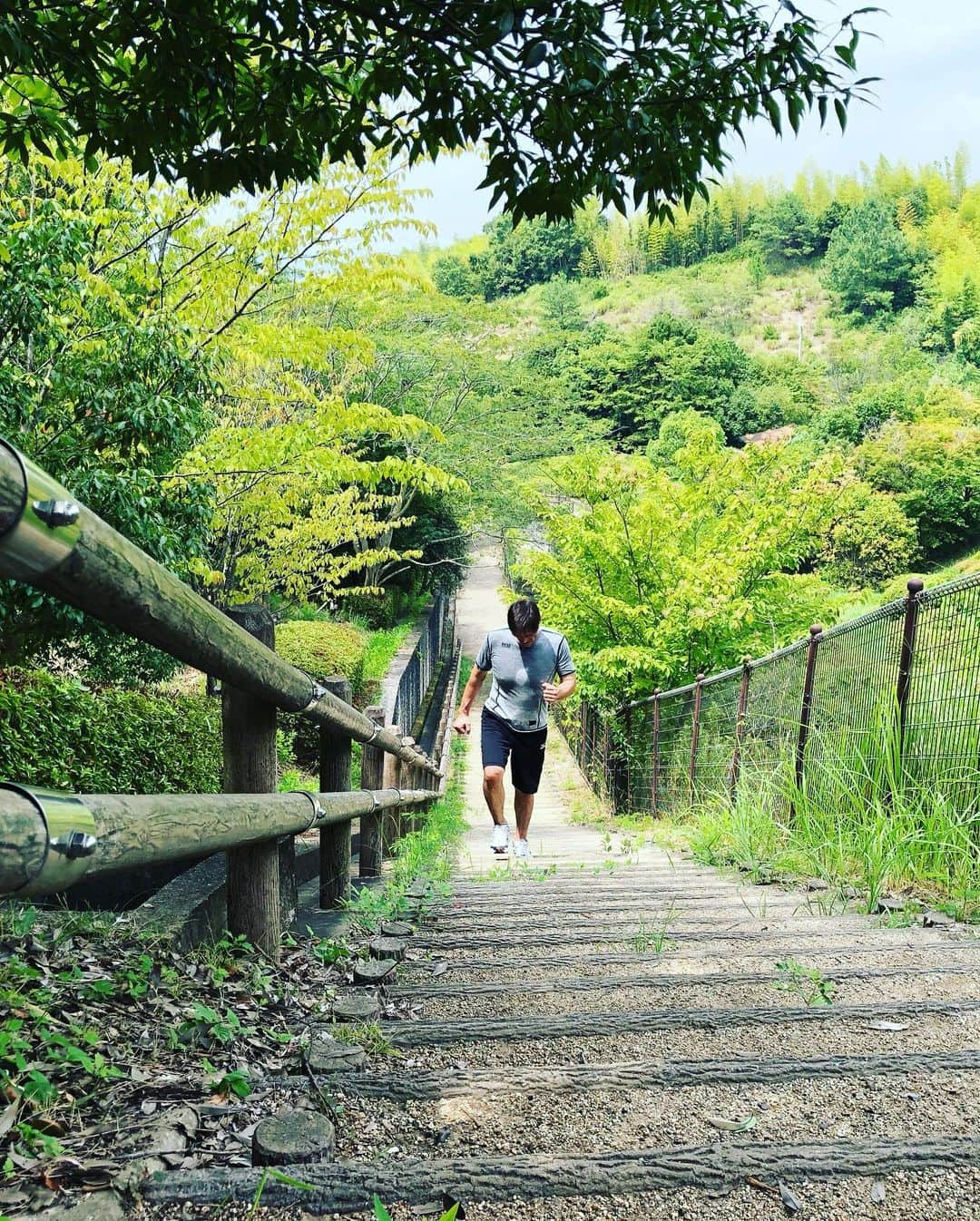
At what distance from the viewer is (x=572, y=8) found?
344cm

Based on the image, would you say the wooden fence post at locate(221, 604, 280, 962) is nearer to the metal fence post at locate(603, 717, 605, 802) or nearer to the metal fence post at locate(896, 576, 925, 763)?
the metal fence post at locate(896, 576, 925, 763)

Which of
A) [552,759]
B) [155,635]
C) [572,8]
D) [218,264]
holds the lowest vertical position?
[552,759]

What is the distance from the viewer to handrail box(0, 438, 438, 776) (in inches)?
47.7

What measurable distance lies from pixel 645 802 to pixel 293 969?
11.4 m

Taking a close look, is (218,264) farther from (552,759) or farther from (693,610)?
(552,759)

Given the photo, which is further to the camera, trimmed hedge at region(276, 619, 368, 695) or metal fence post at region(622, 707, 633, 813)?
metal fence post at region(622, 707, 633, 813)

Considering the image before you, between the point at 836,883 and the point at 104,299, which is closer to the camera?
the point at 836,883

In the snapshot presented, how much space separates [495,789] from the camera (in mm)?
6945

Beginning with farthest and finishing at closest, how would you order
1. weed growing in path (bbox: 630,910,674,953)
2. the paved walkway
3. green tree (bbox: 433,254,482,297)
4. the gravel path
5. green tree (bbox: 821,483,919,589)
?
green tree (bbox: 433,254,482,297) → green tree (bbox: 821,483,919,589) → the paved walkway → weed growing in path (bbox: 630,910,674,953) → the gravel path

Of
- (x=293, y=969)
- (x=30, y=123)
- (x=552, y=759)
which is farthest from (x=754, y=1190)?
(x=552, y=759)

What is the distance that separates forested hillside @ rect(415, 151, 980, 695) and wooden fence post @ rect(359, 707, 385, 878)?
2.61m

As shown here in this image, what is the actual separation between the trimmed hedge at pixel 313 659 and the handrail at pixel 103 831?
9.86 meters

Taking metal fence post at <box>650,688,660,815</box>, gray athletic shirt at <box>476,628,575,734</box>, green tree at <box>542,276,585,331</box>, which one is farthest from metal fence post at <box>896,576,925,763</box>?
green tree at <box>542,276,585,331</box>

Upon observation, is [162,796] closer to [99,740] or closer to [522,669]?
[99,740]
